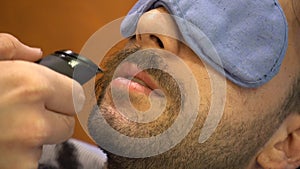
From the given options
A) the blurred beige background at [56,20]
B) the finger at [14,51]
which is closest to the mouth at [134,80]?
the finger at [14,51]

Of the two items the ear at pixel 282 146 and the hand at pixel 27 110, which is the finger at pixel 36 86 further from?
the ear at pixel 282 146

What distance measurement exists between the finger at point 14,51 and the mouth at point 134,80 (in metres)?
0.15

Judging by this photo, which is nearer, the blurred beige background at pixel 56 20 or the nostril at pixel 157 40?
the nostril at pixel 157 40

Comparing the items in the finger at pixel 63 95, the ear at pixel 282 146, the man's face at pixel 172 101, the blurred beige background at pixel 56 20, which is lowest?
the blurred beige background at pixel 56 20

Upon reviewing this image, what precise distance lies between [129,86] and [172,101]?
8 cm

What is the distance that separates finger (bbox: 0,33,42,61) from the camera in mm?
675

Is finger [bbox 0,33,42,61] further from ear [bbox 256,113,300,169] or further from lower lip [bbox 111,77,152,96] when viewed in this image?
ear [bbox 256,113,300,169]

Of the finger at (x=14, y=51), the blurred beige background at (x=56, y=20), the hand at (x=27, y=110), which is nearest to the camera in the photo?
the hand at (x=27, y=110)

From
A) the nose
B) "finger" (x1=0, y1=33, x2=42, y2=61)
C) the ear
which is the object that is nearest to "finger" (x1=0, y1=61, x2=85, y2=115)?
"finger" (x1=0, y1=33, x2=42, y2=61)

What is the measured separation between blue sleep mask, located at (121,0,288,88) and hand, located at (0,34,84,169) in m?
0.27

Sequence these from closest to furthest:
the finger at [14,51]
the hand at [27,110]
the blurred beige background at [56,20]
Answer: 1. the hand at [27,110]
2. the finger at [14,51]
3. the blurred beige background at [56,20]

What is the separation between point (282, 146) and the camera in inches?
34.6

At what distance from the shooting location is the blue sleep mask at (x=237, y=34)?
0.78 m

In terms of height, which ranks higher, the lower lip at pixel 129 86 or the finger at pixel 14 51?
the finger at pixel 14 51
